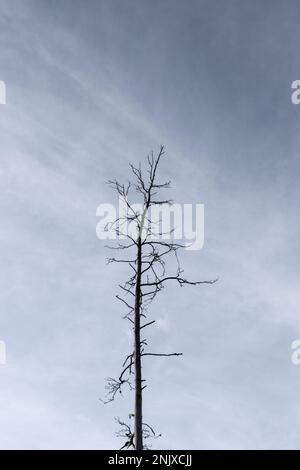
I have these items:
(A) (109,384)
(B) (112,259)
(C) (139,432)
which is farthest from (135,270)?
(C) (139,432)

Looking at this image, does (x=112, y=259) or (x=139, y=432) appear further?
(x=112, y=259)

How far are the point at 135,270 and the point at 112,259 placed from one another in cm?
63
